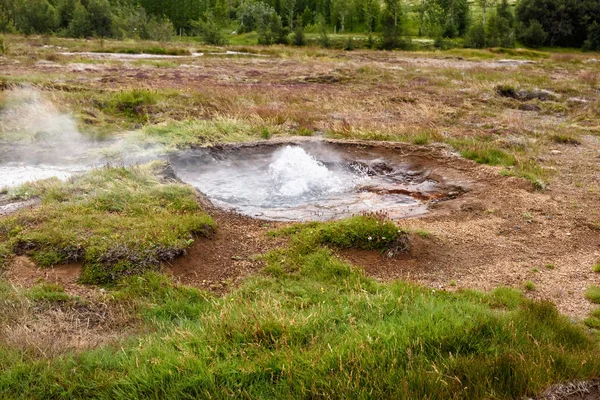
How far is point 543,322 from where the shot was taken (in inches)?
199

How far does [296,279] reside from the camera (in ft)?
22.4

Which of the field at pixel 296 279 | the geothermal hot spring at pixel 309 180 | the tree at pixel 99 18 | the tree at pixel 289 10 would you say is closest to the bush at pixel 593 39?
the tree at pixel 289 10

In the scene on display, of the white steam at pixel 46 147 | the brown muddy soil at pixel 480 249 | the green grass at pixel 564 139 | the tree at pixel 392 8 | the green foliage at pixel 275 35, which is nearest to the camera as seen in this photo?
the brown muddy soil at pixel 480 249

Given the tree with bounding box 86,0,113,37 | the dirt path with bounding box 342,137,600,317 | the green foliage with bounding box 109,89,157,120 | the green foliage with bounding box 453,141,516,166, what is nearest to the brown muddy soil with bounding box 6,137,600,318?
the dirt path with bounding box 342,137,600,317

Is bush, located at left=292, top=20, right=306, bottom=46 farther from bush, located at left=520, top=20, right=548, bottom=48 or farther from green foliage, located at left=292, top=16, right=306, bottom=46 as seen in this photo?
bush, located at left=520, top=20, right=548, bottom=48

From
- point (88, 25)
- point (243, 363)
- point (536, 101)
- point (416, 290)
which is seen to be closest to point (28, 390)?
point (243, 363)

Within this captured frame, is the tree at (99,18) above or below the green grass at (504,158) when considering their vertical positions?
above

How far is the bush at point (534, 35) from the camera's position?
214 feet

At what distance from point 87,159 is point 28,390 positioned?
8974mm

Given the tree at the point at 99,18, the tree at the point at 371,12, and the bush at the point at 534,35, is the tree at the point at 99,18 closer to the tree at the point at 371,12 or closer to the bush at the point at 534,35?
the tree at the point at 371,12

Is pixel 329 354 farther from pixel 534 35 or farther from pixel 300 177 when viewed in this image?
pixel 534 35

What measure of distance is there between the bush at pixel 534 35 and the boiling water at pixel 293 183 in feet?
211

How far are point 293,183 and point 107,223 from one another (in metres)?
4.77

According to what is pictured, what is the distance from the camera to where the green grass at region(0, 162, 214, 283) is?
22.7 ft
